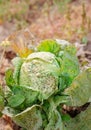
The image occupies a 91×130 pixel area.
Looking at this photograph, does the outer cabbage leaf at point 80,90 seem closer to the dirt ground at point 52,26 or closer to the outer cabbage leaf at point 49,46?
the outer cabbage leaf at point 49,46

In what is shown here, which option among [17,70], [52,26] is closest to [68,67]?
[17,70]

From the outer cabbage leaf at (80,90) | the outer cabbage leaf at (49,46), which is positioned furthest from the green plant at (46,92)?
the outer cabbage leaf at (49,46)

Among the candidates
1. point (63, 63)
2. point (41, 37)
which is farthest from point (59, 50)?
point (41, 37)

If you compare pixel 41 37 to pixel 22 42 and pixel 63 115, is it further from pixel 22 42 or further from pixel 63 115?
pixel 63 115

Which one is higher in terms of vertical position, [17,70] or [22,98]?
[17,70]

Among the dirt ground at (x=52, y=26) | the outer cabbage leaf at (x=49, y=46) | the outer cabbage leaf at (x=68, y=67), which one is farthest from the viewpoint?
the dirt ground at (x=52, y=26)

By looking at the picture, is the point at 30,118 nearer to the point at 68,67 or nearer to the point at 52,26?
the point at 68,67
